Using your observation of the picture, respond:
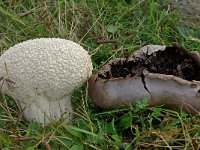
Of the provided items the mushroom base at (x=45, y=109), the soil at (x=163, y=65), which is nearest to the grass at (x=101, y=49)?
the mushroom base at (x=45, y=109)

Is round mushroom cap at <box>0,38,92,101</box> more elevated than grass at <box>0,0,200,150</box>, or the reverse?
round mushroom cap at <box>0,38,92,101</box>

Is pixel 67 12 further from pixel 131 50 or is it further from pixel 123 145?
pixel 123 145

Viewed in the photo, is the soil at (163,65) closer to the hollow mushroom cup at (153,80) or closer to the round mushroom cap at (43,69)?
the hollow mushroom cup at (153,80)

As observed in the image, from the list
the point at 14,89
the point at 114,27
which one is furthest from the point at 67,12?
the point at 14,89

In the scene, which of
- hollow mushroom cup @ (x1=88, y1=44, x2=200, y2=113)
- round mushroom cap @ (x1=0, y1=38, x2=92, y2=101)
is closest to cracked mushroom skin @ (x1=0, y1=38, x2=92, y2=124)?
round mushroom cap @ (x1=0, y1=38, x2=92, y2=101)

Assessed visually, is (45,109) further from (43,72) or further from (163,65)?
(163,65)

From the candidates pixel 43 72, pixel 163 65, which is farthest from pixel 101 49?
pixel 43 72

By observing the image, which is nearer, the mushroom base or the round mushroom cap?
the round mushroom cap

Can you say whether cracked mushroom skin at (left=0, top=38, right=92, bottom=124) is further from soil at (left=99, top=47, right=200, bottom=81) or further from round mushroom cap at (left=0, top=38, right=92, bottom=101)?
soil at (left=99, top=47, right=200, bottom=81)
